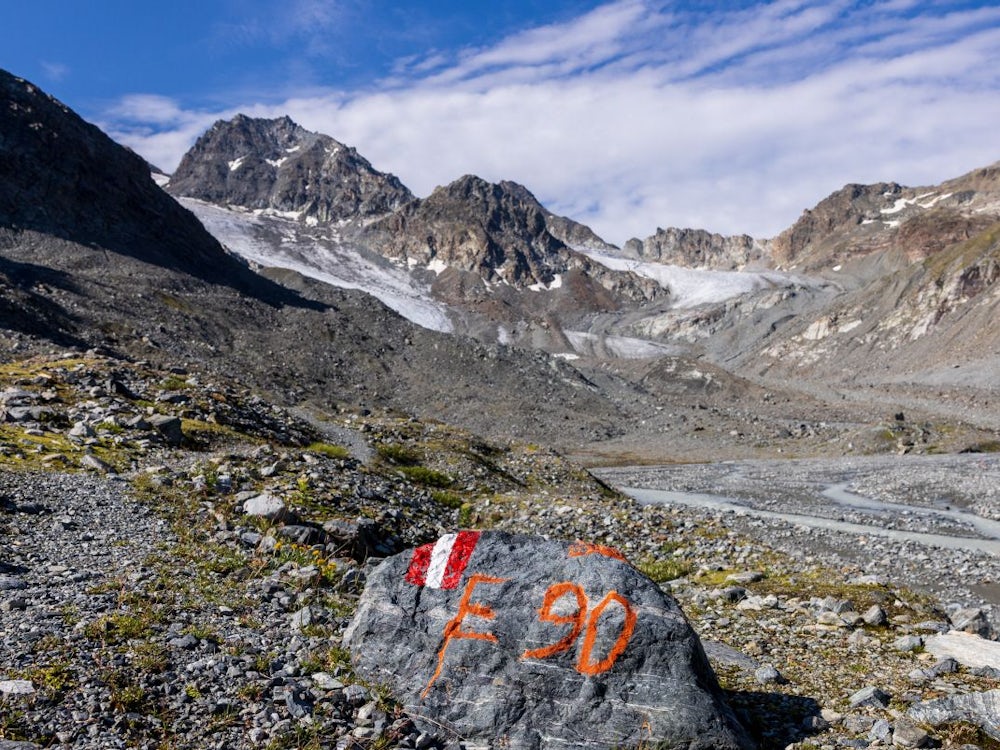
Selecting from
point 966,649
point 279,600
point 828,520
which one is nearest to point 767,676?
point 966,649

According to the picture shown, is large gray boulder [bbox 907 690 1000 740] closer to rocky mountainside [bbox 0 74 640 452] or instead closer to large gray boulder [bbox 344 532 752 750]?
large gray boulder [bbox 344 532 752 750]

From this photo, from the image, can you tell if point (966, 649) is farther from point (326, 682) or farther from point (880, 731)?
point (326, 682)

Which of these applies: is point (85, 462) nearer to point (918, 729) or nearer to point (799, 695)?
point (799, 695)

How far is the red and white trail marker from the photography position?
9.27 meters

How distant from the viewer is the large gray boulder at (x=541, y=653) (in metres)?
7.79

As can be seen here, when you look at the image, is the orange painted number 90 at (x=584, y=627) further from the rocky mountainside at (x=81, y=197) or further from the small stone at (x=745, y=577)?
the rocky mountainside at (x=81, y=197)

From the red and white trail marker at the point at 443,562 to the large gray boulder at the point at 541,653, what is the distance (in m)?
0.02

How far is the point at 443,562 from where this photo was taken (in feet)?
31.0

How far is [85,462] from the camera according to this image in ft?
60.7

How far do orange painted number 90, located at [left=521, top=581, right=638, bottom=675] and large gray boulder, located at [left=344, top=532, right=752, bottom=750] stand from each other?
0.01 metres

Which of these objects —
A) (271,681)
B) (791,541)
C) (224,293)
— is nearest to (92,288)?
(224,293)

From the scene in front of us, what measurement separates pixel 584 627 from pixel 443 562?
2.17m

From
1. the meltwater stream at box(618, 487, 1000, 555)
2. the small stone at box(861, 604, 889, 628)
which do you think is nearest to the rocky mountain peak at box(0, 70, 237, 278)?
the meltwater stream at box(618, 487, 1000, 555)

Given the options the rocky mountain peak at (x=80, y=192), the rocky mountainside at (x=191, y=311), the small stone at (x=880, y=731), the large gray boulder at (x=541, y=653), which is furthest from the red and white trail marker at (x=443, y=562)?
the rocky mountain peak at (x=80, y=192)
